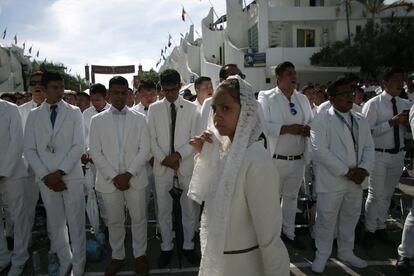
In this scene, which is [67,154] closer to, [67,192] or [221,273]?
[67,192]

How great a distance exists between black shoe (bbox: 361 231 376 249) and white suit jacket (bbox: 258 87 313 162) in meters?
1.34

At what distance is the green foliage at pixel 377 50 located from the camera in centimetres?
A: 2378

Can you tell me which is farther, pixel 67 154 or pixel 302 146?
pixel 302 146

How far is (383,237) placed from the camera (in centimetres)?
490

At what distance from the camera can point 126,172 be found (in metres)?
4.10

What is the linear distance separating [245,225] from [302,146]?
10.1 ft

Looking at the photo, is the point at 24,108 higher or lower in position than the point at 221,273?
higher

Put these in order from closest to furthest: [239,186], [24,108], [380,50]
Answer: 1. [239,186]
2. [24,108]
3. [380,50]

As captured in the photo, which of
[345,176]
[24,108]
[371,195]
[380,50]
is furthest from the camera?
[380,50]

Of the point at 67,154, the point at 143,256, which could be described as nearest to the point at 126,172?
the point at 67,154

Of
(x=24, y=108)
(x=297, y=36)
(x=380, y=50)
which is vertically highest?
(x=297, y=36)

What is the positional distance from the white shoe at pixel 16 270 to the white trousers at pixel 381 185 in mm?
4627

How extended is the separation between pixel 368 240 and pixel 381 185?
794 millimetres

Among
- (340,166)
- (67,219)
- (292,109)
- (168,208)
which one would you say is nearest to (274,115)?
(292,109)
